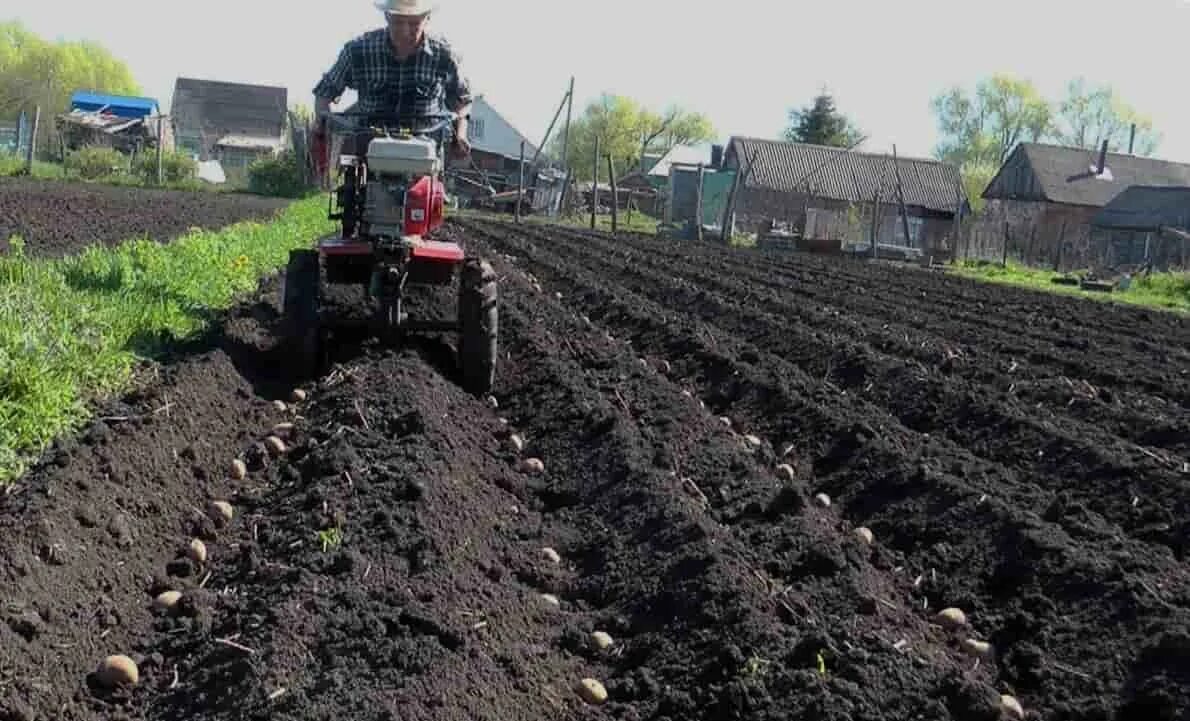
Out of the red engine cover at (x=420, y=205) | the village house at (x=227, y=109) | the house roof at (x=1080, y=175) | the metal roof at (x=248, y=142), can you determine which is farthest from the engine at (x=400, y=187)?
the village house at (x=227, y=109)

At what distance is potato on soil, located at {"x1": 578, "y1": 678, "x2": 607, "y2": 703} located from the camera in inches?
174

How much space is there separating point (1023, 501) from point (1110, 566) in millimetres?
1250

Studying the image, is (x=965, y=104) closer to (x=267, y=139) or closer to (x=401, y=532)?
(x=267, y=139)

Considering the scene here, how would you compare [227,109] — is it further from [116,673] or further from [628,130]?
[116,673]

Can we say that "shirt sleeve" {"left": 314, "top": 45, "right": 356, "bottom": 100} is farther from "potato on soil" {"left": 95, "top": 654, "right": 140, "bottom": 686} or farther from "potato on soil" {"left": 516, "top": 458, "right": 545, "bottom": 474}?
"potato on soil" {"left": 95, "top": 654, "right": 140, "bottom": 686}

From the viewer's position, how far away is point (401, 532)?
17.8 feet

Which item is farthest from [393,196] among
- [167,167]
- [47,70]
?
[47,70]

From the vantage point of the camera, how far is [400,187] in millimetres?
8484

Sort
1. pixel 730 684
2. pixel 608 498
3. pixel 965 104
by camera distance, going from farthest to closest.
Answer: pixel 965 104, pixel 608 498, pixel 730 684

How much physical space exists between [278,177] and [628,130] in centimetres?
5451

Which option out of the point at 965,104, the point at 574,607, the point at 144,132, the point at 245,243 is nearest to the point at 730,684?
the point at 574,607

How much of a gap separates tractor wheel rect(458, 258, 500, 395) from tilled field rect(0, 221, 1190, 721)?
37 centimetres

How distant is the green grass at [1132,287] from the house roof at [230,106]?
57.9 metres

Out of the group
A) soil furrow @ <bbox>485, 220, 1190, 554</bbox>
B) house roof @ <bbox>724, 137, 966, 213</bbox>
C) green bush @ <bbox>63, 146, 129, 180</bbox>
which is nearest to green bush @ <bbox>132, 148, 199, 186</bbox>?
green bush @ <bbox>63, 146, 129, 180</bbox>
